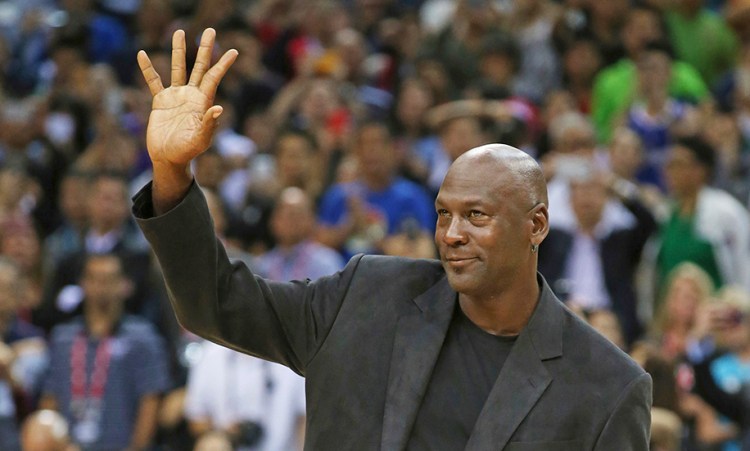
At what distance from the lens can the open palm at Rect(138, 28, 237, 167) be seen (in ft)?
11.0

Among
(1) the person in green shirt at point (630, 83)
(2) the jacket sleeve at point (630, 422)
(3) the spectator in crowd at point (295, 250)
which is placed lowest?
(1) the person in green shirt at point (630, 83)

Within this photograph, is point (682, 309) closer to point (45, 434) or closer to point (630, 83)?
point (630, 83)

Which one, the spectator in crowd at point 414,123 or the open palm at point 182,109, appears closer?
the open palm at point 182,109

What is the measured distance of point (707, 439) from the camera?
295 inches

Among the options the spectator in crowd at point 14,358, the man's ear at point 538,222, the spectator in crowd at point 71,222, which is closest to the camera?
the man's ear at point 538,222

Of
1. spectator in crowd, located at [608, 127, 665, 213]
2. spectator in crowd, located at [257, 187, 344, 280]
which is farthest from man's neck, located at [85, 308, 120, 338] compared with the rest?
spectator in crowd, located at [608, 127, 665, 213]

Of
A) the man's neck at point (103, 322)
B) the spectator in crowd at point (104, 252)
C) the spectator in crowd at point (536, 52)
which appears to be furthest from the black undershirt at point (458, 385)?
the spectator in crowd at point (536, 52)

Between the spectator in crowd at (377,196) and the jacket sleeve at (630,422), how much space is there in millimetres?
5918

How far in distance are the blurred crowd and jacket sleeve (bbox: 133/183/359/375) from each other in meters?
3.33

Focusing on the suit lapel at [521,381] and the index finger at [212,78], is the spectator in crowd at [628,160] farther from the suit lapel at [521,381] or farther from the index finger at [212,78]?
the index finger at [212,78]

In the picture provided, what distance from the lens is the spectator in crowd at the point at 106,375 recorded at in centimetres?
813

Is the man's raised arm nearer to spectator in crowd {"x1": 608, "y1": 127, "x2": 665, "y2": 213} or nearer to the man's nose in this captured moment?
the man's nose

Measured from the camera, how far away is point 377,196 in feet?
31.7

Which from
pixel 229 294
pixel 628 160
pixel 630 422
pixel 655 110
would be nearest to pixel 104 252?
pixel 628 160
